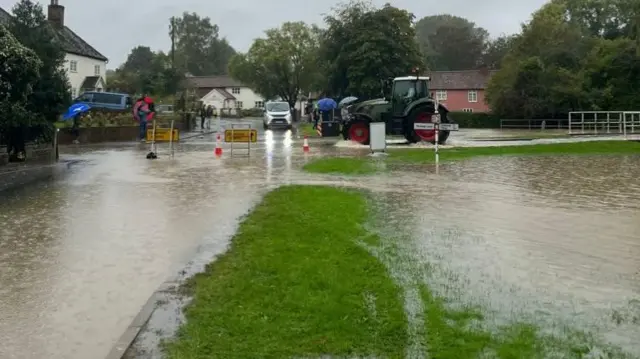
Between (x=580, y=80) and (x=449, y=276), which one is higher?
(x=580, y=80)

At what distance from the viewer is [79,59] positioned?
196ft

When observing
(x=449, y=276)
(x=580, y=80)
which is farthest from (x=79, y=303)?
(x=580, y=80)

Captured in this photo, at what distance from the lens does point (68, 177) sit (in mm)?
17281

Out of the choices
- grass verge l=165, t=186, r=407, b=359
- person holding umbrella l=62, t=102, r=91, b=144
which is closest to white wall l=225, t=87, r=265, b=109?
person holding umbrella l=62, t=102, r=91, b=144

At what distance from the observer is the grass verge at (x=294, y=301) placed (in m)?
5.17

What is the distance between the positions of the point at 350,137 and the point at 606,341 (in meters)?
24.6

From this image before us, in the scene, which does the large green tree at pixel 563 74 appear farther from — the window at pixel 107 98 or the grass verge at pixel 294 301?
the grass verge at pixel 294 301

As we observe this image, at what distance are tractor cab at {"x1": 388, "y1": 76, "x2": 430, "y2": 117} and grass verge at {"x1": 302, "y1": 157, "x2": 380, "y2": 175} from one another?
780 cm

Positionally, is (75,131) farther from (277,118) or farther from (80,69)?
(80,69)

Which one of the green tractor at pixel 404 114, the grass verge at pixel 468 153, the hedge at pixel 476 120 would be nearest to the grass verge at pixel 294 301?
the grass verge at pixel 468 153

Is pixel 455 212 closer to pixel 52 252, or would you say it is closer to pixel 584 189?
pixel 584 189

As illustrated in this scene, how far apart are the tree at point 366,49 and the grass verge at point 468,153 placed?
27.9 m

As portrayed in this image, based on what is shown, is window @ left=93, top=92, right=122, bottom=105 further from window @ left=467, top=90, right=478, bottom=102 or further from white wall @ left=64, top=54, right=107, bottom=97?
window @ left=467, top=90, right=478, bottom=102

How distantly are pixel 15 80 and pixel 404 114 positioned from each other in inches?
619
